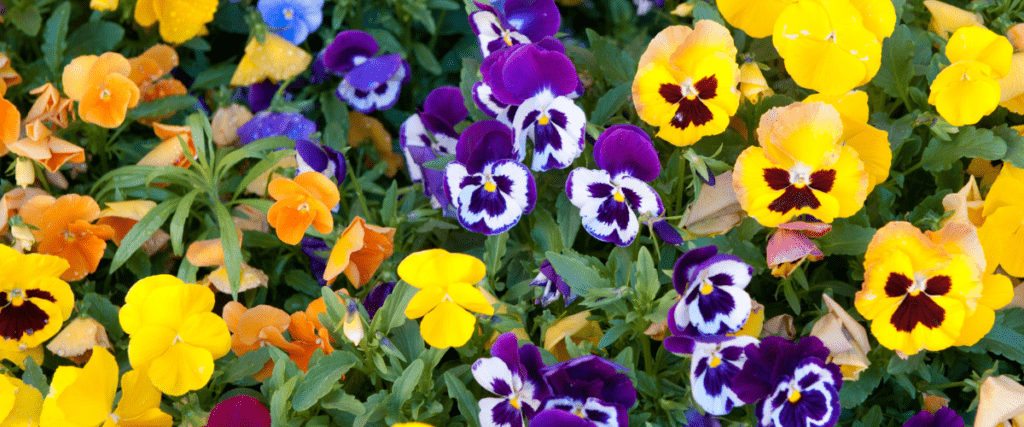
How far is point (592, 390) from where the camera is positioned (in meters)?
1.07

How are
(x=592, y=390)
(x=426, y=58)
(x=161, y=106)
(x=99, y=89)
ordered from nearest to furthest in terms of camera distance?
1. (x=592, y=390)
2. (x=99, y=89)
3. (x=161, y=106)
4. (x=426, y=58)

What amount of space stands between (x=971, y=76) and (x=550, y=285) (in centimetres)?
76

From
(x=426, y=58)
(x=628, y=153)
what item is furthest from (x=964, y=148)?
(x=426, y=58)

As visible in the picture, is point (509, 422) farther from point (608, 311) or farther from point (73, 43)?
point (73, 43)

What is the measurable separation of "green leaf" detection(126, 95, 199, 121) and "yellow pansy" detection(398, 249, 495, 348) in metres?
0.91

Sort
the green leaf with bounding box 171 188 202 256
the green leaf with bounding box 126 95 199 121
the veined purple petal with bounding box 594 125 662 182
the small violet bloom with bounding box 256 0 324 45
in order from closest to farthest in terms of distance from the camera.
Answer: the veined purple petal with bounding box 594 125 662 182 → the green leaf with bounding box 171 188 202 256 → the green leaf with bounding box 126 95 199 121 → the small violet bloom with bounding box 256 0 324 45

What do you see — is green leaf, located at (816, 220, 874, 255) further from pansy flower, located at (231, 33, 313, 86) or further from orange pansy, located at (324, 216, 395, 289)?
pansy flower, located at (231, 33, 313, 86)

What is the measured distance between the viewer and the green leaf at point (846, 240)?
3.92ft

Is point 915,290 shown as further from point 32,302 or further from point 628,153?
point 32,302

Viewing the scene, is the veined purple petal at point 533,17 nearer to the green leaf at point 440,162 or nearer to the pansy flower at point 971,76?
the green leaf at point 440,162

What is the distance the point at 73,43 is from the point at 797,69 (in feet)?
5.61

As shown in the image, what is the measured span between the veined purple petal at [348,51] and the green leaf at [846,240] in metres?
1.14

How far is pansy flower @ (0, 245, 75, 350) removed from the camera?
4.22 feet

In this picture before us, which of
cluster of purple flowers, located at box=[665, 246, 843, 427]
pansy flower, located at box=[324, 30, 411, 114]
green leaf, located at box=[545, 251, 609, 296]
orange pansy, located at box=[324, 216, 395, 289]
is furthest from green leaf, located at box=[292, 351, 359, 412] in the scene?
pansy flower, located at box=[324, 30, 411, 114]
